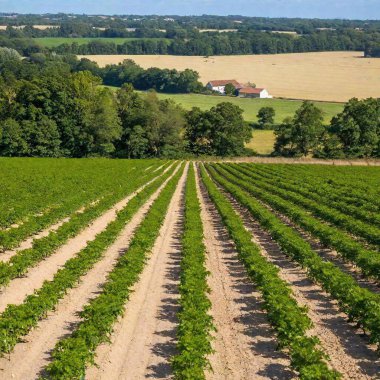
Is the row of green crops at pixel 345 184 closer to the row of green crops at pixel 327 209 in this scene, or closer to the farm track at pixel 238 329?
the row of green crops at pixel 327 209

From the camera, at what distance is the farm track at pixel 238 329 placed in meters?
12.7

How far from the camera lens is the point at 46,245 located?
21719 millimetres

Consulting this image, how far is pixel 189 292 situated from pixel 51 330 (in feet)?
16.2

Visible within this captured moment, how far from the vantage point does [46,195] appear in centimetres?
3506

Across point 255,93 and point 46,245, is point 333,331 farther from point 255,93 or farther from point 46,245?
point 255,93

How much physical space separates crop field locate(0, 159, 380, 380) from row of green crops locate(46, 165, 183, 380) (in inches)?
1.8

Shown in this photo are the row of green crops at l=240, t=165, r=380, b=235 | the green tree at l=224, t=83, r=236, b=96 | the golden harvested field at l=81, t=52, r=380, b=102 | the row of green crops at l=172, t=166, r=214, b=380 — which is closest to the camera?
the row of green crops at l=172, t=166, r=214, b=380

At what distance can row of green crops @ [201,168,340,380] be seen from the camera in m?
11.6

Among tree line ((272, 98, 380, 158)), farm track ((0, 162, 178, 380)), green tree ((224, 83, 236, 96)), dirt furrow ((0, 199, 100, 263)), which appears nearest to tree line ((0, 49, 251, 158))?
tree line ((272, 98, 380, 158))

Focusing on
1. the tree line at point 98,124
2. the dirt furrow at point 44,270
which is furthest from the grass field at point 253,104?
the dirt furrow at point 44,270

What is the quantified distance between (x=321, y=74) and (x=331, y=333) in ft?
577

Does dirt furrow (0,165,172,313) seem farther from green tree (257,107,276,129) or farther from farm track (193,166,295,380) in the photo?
green tree (257,107,276,129)

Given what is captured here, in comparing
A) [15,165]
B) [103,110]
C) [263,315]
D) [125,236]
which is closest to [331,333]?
[263,315]

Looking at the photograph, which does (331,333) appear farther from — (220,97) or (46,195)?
(220,97)
